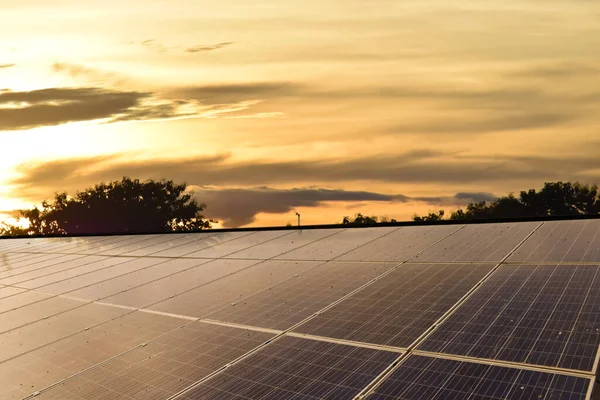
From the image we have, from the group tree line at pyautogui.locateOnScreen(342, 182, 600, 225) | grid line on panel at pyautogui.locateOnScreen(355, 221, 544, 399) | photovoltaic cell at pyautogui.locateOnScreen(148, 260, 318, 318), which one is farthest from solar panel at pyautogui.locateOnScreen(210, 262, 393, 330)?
tree line at pyautogui.locateOnScreen(342, 182, 600, 225)

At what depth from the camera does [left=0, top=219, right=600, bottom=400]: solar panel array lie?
25.7 feet

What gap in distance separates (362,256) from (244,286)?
362 centimetres

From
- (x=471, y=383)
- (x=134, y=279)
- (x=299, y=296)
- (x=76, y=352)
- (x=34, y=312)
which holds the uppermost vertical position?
(x=299, y=296)

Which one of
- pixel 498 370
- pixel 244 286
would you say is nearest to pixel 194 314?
pixel 244 286

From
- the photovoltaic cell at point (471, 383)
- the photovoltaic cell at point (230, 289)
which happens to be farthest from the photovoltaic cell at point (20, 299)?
the photovoltaic cell at point (471, 383)

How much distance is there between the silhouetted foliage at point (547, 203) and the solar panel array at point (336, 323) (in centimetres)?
6964

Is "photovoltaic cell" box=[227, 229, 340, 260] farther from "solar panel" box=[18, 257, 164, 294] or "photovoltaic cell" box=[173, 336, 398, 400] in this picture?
"photovoltaic cell" box=[173, 336, 398, 400]

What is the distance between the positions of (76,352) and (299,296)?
487cm

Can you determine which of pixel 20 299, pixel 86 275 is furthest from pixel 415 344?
pixel 86 275

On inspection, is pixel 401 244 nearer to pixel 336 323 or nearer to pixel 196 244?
pixel 336 323

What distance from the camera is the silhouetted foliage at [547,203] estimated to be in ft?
277

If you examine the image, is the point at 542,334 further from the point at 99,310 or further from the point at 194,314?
the point at 99,310

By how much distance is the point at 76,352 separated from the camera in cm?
1116

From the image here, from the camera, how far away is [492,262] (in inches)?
509
